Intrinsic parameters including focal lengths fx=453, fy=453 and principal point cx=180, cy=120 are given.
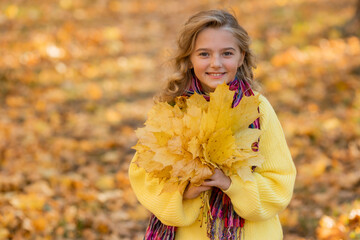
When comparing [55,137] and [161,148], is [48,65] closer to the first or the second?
[55,137]

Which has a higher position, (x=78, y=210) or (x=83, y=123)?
(x=83, y=123)

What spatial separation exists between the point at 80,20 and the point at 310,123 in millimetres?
5420

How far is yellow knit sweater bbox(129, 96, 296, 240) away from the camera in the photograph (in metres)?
2.04

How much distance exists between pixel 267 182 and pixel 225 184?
23 centimetres

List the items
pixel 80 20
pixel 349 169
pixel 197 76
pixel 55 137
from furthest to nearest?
pixel 80 20
pixel 55 137
pixel 349 169
pixel 197 76

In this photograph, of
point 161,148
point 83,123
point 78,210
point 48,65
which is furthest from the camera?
point 48,65

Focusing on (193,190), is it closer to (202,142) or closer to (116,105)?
(202,142)


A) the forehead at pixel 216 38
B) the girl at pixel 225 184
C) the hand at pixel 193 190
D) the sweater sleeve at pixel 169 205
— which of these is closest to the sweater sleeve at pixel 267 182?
the girl at pixel 225 184

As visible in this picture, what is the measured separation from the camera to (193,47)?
7.24 feet

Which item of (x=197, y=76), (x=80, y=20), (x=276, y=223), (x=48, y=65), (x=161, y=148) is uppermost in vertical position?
(x=80, y=20)

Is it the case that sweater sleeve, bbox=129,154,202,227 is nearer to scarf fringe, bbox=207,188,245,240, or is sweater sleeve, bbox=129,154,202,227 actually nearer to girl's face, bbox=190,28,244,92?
scarf fringe, bbox=207,188,245,240

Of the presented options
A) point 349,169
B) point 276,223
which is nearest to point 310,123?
point 349,169

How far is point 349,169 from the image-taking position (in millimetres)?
4375

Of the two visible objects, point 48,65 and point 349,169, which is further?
point 48,65
